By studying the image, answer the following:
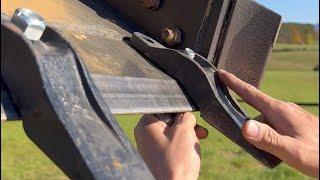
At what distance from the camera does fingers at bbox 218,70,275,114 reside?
5.31ft

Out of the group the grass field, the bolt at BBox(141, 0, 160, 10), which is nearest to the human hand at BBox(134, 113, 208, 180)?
the bolt at BBox(141, 0, 160, 10)

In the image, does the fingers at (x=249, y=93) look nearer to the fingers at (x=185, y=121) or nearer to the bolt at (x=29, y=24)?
the fingers at (x=185, y=121)

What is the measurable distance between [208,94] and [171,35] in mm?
286

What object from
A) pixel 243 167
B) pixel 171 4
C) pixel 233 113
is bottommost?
pixel 243 167

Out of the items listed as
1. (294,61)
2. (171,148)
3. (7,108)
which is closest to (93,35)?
(171,148)

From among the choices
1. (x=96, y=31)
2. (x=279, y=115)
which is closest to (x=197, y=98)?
(x=279, y=115)

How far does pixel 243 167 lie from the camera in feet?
28.7

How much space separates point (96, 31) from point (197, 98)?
344mm

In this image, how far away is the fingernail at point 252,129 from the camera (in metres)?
1.49

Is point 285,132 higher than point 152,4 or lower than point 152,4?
lower

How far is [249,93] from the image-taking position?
1.66 metres

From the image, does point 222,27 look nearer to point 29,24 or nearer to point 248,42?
point 248,42

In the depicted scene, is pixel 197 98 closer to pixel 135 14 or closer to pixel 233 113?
pixel 233 113

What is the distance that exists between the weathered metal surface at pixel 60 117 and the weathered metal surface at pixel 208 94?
20.4 inches
